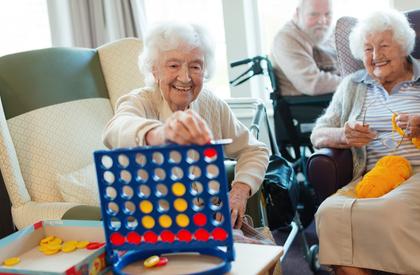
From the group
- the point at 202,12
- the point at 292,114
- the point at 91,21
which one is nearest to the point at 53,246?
the point at 292,114

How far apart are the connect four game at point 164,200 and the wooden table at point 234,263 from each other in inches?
1.3

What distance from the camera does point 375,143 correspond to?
7.00ft

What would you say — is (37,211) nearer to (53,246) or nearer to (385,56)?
(53,246)

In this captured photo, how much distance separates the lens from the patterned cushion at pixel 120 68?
87.4 inches

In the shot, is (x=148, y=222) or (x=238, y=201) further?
(x=238, y=201)

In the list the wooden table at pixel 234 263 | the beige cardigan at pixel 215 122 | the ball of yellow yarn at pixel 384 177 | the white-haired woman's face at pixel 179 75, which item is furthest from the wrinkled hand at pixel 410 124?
the wooden table at pixel 234 263

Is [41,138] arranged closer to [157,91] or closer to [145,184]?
[157,91]

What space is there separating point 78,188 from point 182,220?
0.84 meters

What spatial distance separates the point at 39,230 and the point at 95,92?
0.89 meters

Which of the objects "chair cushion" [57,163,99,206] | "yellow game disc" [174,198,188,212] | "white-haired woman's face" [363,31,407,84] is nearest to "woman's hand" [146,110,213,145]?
"yellow game disc" [174,198,188,212]

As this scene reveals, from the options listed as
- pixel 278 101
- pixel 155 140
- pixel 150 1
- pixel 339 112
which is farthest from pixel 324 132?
pixel 150 1

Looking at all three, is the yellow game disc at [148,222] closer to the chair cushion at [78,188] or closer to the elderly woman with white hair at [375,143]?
the chair cushion at [78,188]

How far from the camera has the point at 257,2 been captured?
3.58 meters

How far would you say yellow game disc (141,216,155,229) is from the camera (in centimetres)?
114
